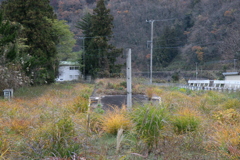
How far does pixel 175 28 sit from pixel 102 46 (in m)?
25.7

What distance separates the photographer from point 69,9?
63094 mm

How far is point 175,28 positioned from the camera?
56.1m

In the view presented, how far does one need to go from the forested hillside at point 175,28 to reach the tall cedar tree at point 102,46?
46.8ft

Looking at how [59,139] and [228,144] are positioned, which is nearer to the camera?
[59,139]

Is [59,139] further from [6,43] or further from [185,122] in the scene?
[6,43]

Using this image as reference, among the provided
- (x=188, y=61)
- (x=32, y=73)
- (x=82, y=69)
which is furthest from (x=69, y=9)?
(x=32, y=73)

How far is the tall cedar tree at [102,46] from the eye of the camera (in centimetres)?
3669

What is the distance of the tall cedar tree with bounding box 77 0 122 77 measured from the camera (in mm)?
36688

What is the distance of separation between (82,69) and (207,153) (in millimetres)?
40792

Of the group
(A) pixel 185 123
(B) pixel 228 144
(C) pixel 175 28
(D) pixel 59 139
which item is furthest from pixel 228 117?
(C) pixel 175 28

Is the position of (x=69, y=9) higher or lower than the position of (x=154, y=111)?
higher

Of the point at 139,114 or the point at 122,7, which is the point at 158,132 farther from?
the point at 122,7

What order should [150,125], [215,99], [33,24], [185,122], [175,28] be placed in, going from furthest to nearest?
[175,28] < [33,24] < [215,99] < [185,122] < [150,125]

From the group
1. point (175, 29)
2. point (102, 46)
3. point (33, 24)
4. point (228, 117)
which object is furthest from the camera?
point (175, 29)
